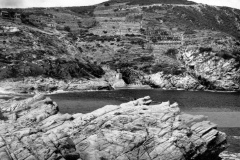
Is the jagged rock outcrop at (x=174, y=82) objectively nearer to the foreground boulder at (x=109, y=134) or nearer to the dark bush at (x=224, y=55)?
the dark bush at (x=224, y=55)

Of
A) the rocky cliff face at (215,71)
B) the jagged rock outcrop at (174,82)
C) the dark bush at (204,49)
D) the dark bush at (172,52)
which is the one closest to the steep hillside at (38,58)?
the jagged rock outcrop at (174,82)

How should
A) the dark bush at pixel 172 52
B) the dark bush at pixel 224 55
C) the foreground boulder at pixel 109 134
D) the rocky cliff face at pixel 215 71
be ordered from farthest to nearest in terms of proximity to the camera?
1. the dark bush at pixel 172 52
2. the dark bush at pixel 224 55
3. the rocky cliff face at pixel 215 71
4. the foreground boulder at pixel 109 134

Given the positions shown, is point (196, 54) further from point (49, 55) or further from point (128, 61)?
point (49, 55)

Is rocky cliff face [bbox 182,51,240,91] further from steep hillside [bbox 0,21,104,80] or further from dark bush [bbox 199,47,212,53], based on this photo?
steep hillside [bbox 0,21,104,80]

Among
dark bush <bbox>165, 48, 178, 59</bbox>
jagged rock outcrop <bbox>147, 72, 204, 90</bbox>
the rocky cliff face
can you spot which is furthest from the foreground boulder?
dark bush <bbox>165, 48, 178, 59</bbox>

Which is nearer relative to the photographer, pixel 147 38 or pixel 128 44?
pixel 128 44

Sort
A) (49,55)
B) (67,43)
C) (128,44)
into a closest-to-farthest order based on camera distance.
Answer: (49,55), (67,43), (128,44)

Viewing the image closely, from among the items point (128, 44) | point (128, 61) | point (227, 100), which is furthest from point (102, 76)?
point (227, 100)

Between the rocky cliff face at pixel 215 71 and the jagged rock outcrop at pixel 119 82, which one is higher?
the rocky cliff face at pixel 215 71
